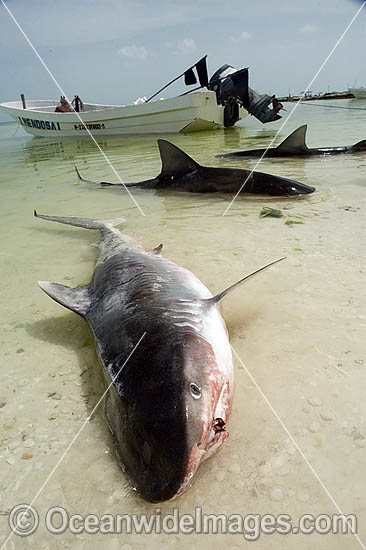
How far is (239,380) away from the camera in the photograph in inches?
79.0

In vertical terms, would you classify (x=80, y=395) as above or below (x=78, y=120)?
below

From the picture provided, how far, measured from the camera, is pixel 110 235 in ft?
13.0

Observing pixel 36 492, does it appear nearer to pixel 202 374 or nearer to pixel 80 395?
pixel 80 395

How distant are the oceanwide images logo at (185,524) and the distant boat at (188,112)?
54.3 feet

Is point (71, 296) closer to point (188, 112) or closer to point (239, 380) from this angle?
point (239, 380)

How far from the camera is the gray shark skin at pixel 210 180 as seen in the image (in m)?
5.54

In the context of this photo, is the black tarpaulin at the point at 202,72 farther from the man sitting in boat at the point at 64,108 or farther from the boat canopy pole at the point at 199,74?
the man sitting in boat at the point at 64,108

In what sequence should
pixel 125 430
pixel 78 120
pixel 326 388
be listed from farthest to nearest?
pixel 78 120 < pixel 326 388 < pixel 125 430

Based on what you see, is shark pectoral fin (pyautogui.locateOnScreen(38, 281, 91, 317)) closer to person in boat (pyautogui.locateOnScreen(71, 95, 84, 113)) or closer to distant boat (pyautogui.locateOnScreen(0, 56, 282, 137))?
distant boat (pyautogui.locateOnScreen(0, 56, 282, 137))

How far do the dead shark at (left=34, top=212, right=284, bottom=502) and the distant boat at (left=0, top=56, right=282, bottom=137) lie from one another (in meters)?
15.4

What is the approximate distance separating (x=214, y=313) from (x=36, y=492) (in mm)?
1167

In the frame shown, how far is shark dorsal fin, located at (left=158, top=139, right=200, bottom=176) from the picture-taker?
6316mm

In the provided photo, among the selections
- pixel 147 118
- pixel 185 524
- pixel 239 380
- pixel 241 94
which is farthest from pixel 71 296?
pixel 147 118

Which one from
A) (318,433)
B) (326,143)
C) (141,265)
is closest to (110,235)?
(141,265)
